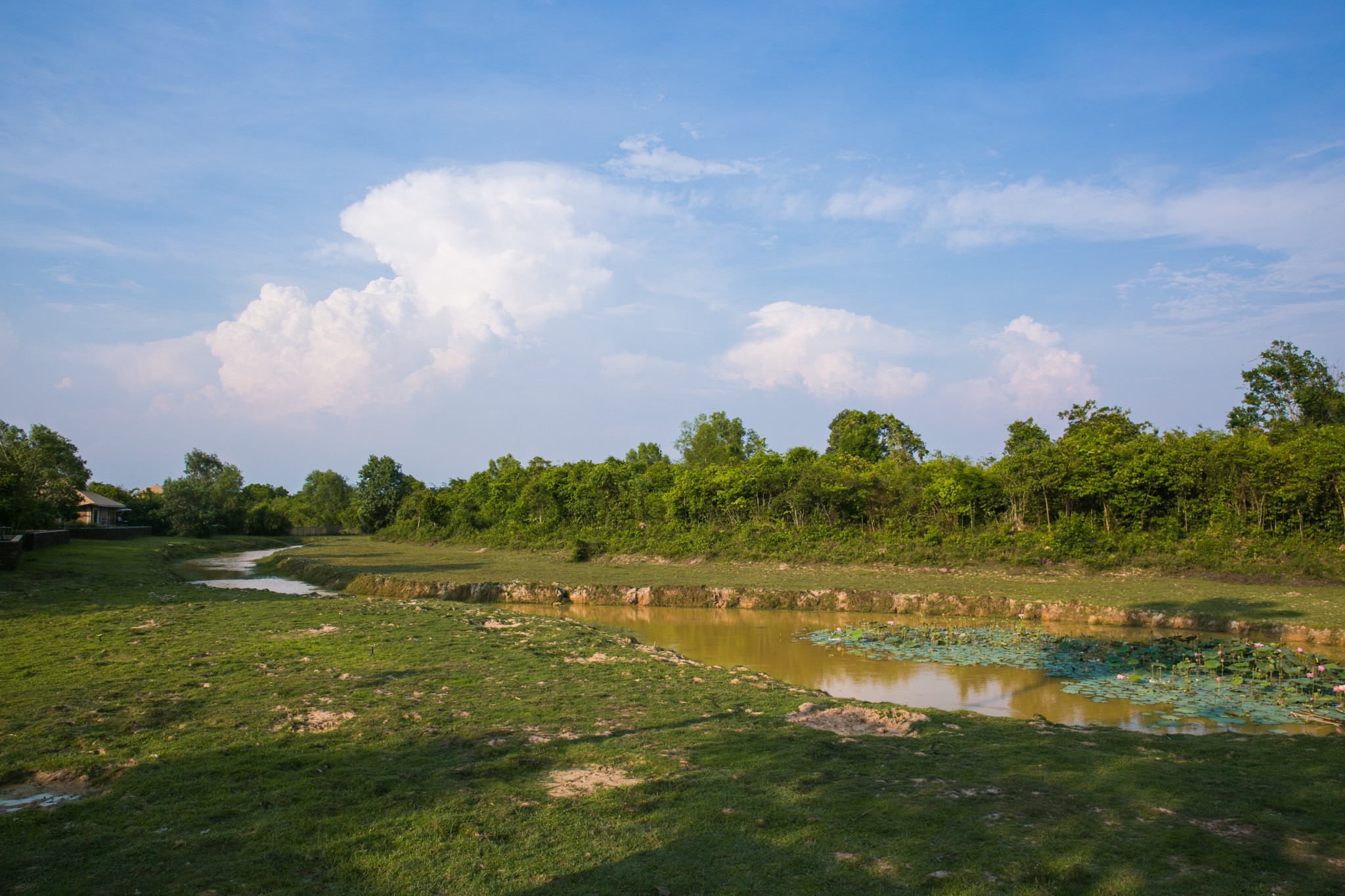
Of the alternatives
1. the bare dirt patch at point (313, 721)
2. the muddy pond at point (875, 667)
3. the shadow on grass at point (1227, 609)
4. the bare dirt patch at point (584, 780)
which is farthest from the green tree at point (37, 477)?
the shadow on grass at point (1227, 609)

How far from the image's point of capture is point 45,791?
592cm

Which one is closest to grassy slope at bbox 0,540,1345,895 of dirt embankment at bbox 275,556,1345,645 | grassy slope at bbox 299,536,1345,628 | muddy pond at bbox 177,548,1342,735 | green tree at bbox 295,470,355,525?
muddy pond at bbox 177,548,1342,735

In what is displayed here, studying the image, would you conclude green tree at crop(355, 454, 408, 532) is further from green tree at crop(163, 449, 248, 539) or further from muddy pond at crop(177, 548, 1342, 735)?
muddy pond at crop(177, 548, 1342, 735)

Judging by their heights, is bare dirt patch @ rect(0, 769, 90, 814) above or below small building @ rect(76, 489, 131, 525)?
below

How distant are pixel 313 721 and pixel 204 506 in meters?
66.2

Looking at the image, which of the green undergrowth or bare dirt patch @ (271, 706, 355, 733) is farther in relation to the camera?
the green undergrowth

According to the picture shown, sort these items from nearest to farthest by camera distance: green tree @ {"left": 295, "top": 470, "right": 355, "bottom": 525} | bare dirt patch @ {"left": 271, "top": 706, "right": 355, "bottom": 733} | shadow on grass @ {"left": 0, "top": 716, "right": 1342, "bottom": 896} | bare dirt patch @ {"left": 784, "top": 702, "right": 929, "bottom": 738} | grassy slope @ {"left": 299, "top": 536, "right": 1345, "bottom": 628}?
shadow on grass @ {"left": 0, "top": 716, "right": 1342, "bottom": 896} → bare dirt patch @ {"left": 271, "top": 706, "right": 355, "bottom": 733} → bare dirt patch @ {"left": 784, "top": 702, "right": 929, "bottom": 738} → grassy slope @ {"left": 299, "top": 536, "right": 1345, "bottom": 628} → green tree @ {"left": 295, "top": 470, "right": 355, "bottom": 525}

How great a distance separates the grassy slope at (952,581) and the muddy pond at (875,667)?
7.61 feet

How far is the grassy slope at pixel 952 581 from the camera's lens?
18688 millimetres

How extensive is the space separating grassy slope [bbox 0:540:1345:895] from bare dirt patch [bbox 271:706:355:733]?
191 millimetres

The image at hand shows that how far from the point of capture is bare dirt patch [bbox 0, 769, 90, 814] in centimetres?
561

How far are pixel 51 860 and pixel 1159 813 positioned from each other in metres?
7.79

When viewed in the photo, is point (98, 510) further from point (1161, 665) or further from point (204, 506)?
point (1161, 665)

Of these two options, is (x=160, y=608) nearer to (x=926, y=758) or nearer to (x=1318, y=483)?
(x=926, y=758)
